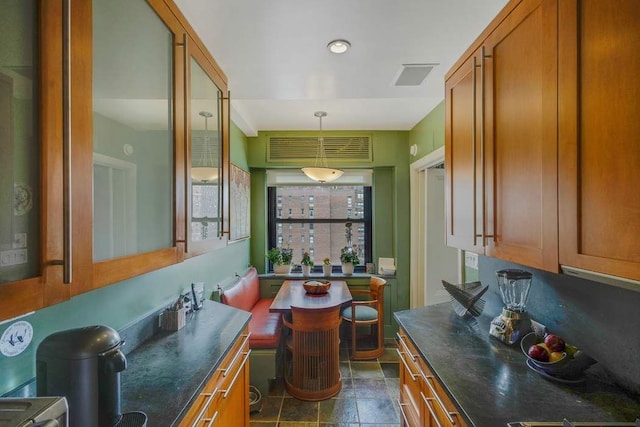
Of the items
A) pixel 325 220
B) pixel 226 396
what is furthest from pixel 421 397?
pixel 325 220

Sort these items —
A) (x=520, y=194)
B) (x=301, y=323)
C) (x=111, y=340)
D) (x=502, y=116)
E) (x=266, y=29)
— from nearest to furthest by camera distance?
(x=111, y=340)
(x=520, y=194)
(x=502, y=116)
(x=266, y=29)
(x=301, y=323)

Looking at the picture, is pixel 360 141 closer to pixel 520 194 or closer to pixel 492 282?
pixel 492 282

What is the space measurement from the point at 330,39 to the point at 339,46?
0.25ft

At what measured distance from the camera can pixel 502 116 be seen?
1.32 m

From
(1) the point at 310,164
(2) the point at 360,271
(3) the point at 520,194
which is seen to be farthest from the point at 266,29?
(2) the point at 360,271

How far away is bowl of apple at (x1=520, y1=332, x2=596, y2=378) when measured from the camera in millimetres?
1186

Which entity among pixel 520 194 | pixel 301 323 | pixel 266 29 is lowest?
pixel 301 323

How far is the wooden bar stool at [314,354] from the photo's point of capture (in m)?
2.63

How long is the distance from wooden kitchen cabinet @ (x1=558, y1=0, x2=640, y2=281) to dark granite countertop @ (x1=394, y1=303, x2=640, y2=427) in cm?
53

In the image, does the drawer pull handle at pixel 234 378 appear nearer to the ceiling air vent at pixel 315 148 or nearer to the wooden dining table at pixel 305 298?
the wooden dining table at pixel 305 298

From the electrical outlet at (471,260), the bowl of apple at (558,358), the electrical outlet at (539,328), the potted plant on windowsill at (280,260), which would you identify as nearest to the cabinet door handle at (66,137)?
the bowl of apple at (558,358)

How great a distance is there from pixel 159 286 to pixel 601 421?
6.94 feet

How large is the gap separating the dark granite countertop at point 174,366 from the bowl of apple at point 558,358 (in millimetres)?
1393

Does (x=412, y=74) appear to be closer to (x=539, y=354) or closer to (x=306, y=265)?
(x=539, y=354)
